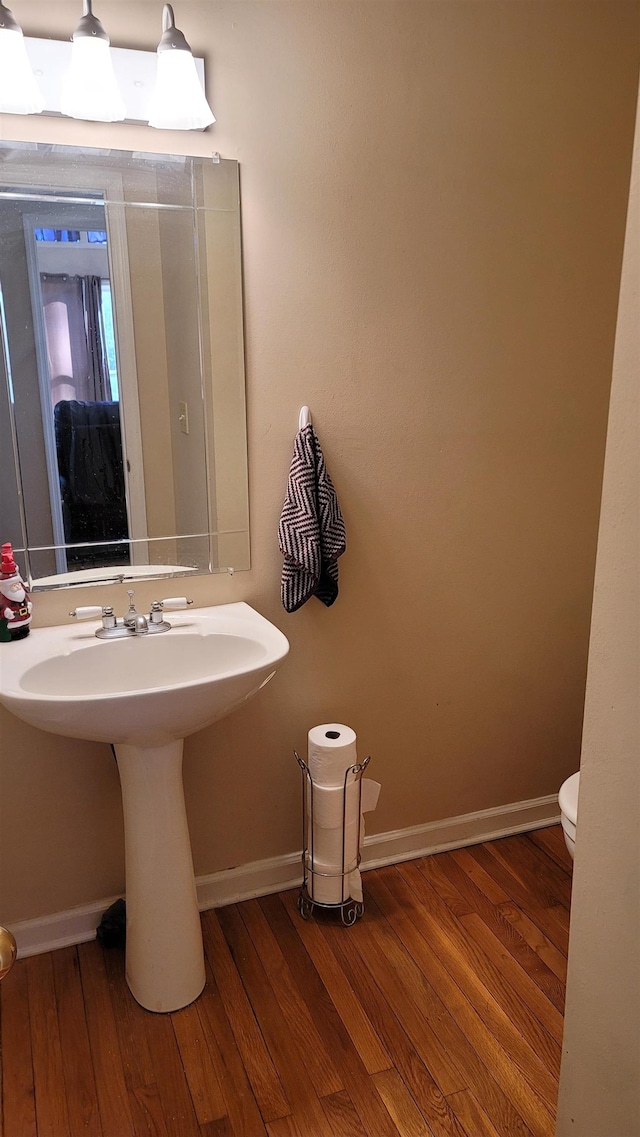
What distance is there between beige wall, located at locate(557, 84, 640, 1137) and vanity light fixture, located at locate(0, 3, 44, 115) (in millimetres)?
1192

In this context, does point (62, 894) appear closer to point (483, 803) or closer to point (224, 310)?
point (483, 803)

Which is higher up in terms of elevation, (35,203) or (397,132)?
(397,132)

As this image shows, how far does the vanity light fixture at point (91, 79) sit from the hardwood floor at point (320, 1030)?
1.91 metres

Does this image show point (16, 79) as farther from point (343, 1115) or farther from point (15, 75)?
point (343, 1115)

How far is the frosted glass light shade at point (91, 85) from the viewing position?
4.98ft

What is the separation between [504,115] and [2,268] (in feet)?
4.08

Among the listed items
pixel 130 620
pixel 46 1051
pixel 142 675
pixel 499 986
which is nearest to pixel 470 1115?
pixel 499 986

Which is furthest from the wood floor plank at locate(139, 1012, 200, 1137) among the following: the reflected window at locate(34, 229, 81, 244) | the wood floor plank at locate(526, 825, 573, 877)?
the reflected window at locate(34, 229, 81, 244)

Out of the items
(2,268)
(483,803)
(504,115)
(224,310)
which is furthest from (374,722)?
(504,115)

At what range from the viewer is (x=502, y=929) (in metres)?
2.08

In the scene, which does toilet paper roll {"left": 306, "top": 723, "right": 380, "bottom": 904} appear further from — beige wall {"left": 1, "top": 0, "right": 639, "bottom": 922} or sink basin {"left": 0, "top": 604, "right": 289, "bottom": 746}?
sink basin {"left": 0, "top": 604, "right": 289, "bottom": 746}

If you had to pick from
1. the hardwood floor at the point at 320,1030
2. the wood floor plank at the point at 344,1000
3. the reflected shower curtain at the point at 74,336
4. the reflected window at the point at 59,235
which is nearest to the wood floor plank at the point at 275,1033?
the hardwood floor at the point at 320,1030

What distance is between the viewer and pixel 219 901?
217 cm

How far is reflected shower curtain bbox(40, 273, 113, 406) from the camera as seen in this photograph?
1667 millimetres
